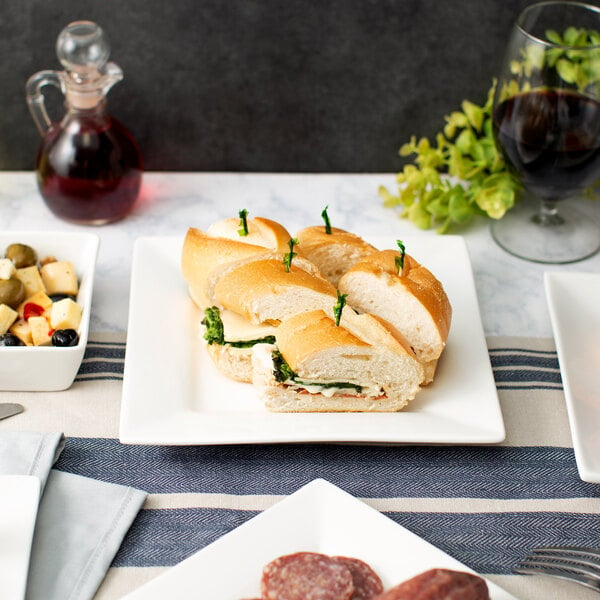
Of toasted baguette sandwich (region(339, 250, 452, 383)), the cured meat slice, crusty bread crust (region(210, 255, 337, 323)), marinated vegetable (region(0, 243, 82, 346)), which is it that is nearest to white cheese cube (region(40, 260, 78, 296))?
marinated vegetable (region(0, 243, 82, 346))

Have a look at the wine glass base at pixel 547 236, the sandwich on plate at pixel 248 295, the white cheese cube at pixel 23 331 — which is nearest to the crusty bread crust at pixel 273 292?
the sandwich on plate at pixel 248 295

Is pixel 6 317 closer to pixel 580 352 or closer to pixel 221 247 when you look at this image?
pixel 221 247

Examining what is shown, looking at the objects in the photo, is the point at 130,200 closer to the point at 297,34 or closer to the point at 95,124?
the point at 95,124

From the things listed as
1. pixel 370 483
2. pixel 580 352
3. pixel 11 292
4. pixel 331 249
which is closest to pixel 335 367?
pixel 370 483

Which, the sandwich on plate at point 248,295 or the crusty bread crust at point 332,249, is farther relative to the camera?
the crusty bread crust at point 332,249

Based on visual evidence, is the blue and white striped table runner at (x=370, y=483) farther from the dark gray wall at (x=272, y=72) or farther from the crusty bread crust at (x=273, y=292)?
the dark gray wall at (x=272, y=72)

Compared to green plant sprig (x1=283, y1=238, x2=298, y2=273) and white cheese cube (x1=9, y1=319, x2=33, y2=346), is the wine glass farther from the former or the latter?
white cheese cube (x1=9, y1=319, x2=33, y2=346)
